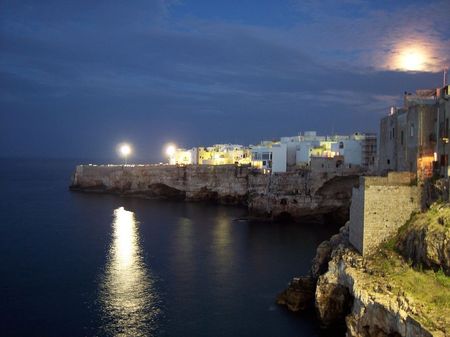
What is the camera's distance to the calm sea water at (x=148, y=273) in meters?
28.6

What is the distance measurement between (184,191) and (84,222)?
27747 millimetres

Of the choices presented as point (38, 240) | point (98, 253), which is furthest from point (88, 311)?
point (38, 240)

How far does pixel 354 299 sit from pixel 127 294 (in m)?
15.5

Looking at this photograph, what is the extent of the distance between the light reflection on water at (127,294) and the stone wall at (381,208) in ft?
41.9

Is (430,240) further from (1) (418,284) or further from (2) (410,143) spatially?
(2) (410,143)

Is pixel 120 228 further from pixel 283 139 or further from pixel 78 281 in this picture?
pixel 283 139

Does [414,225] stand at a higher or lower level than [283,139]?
lower

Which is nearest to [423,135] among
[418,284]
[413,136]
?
[413,136]

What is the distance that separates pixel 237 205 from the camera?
7900cm

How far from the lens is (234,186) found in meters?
80.8

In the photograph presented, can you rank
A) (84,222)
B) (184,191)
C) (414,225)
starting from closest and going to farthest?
(414,225), (84,222), (184,191)

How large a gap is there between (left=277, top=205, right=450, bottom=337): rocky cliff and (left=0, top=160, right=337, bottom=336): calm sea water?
6.75 feet

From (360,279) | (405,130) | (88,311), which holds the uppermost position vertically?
(405,130)

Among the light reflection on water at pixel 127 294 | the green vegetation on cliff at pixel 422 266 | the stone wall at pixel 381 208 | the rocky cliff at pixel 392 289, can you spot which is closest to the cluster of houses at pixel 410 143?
the stone wall at pixel 381 208
